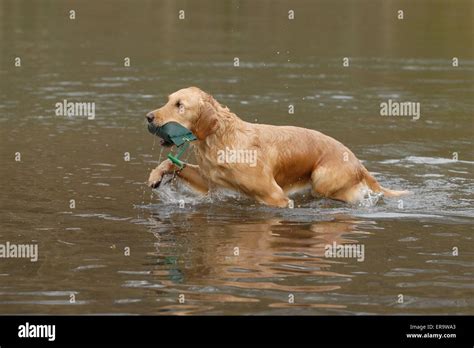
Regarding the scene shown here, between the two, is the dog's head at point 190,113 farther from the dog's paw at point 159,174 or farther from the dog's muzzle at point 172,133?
the dog's paw at point 159,174

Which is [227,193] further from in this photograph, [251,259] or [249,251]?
[251,259]

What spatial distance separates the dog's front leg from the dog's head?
661 millimetres

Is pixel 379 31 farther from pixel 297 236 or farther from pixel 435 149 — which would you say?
pixel 297 236

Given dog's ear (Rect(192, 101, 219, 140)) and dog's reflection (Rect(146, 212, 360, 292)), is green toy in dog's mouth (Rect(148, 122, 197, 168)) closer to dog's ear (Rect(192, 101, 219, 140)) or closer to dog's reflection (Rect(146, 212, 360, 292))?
dog's ear (Rect(192, 101, 219, 140))

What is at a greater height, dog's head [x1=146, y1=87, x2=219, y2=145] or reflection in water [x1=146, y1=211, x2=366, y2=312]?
dog's head [x1=146, y1=87, x2=219, y2=145]

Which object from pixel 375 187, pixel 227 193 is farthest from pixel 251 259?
pixel 375 187

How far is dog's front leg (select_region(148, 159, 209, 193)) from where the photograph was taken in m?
13.1

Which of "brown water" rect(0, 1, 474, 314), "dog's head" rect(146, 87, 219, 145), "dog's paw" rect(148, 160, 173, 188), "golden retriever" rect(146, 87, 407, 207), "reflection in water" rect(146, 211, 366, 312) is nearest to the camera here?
"reflection in water" rect(146, 211, 366, 312)

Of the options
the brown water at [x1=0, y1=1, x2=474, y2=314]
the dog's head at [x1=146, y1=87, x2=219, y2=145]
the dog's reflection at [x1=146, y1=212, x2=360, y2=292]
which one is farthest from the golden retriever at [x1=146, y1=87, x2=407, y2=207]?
the dog's reflection at [x1=146, y1=212, x2=360, y2=292]

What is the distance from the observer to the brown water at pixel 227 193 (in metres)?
9.91

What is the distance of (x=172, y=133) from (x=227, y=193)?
Result: 1287 mm
